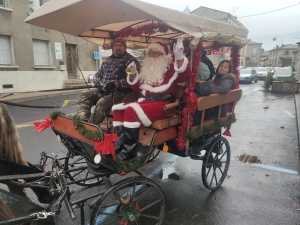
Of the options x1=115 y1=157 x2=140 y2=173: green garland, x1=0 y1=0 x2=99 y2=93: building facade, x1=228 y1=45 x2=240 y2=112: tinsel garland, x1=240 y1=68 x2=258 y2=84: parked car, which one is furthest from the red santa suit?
x1=240 y1=68 x2=258 y2=84: parked car

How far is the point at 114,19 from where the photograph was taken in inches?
133

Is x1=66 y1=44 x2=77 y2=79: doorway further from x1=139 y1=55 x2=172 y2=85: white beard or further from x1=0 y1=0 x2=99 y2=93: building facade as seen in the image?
x1=139 y1=55 x2=172 y2=85: white beard

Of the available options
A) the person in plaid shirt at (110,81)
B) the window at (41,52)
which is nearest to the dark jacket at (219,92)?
the person in plaid shirt at (110,81)

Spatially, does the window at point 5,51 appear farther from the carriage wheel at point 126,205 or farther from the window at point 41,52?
the carriage wheel at point 126,205

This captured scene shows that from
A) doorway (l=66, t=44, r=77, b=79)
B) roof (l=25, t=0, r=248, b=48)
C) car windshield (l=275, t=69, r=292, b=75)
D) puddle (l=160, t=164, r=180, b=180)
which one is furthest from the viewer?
car windshield (l=275, t=69, r=292, b=75)

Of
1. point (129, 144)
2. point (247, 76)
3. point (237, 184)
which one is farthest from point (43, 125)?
Result: point (247, 76)

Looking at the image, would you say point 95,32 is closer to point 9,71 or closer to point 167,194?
point 167,194

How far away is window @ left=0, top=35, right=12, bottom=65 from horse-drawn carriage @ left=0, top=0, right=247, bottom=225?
379 inches

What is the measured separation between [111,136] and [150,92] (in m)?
1.11

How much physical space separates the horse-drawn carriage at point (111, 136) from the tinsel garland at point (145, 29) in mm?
15

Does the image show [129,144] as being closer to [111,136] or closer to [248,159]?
[111,136]

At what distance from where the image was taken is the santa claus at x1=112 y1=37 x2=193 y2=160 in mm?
2467

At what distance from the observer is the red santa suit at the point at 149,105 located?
2484mm

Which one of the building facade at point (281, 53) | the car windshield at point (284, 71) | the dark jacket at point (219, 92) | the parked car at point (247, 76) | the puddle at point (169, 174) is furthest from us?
the building facade at point (281, 53)
